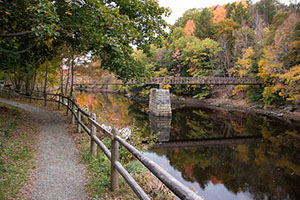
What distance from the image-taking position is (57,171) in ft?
15.0

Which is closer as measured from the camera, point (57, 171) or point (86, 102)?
point (57, 171)

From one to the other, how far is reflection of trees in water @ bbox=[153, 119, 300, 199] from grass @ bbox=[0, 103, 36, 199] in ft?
19.4

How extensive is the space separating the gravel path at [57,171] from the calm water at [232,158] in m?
2.70

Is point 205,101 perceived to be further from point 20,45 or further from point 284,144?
point 20,45

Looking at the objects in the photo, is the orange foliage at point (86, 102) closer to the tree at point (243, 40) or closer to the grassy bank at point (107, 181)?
the grassy bank at point (107, 181)

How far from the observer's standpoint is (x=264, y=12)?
44.6 m

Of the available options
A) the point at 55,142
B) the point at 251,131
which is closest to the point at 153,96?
the point at 251,131

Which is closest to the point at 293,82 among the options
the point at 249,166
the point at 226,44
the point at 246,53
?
the point at 246,53

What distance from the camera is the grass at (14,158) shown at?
145 inches

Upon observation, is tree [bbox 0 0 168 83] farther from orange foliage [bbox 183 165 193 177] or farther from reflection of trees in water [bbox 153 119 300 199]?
reflection of trees in water [bbox 153 119 300 199]

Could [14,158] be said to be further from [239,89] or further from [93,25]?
[239,89]

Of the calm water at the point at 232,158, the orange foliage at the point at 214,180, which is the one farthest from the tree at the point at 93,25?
the orange foliage at the point at 214,180

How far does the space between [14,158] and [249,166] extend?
9.27 metres

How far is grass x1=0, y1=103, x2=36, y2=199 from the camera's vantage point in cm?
368
